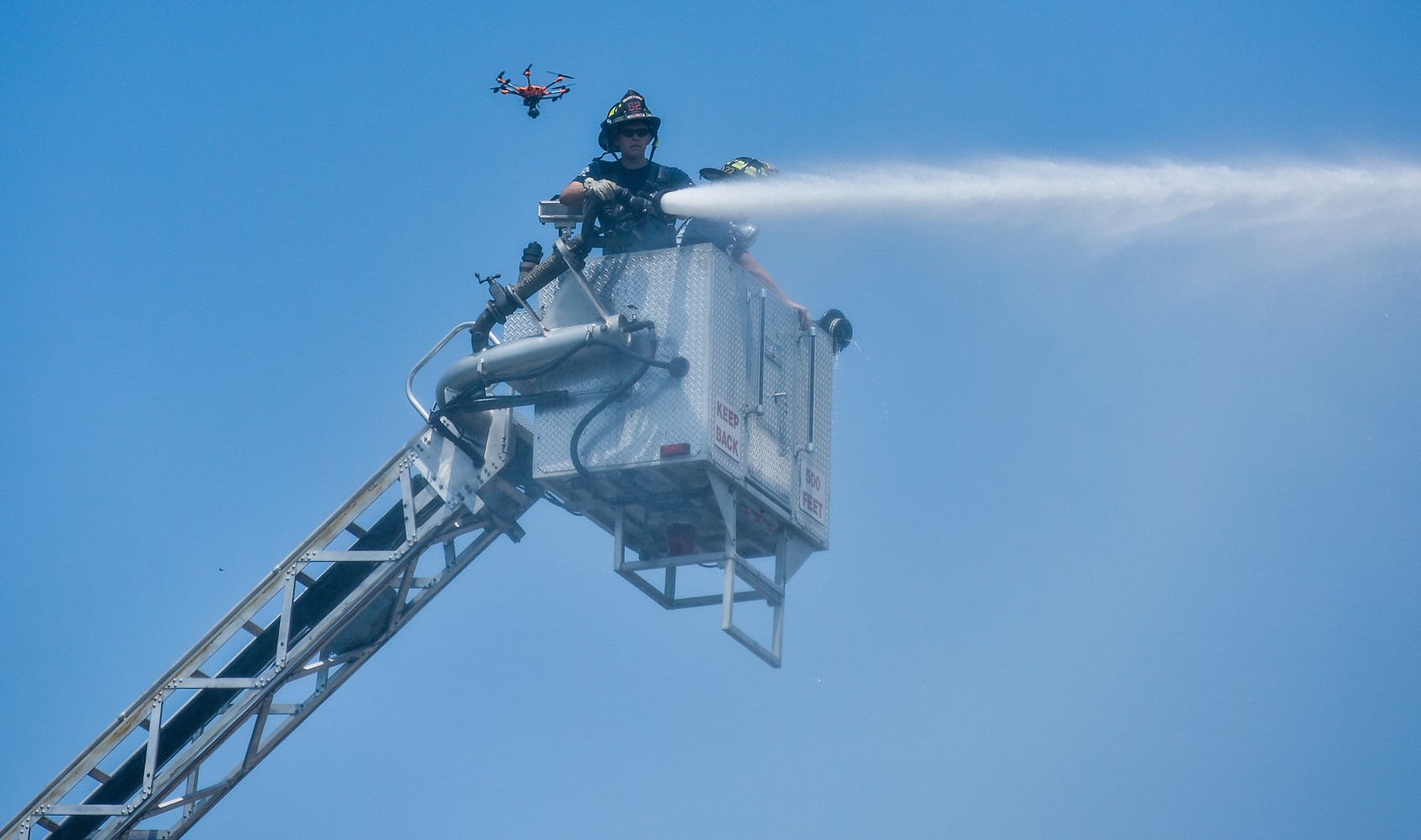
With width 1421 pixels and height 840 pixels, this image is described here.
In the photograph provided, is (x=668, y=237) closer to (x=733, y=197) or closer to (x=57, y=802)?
(x=733, y=197)

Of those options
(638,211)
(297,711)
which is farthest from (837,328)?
(297,711)

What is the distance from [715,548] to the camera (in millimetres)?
21000

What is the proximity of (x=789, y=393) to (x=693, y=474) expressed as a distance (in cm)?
171

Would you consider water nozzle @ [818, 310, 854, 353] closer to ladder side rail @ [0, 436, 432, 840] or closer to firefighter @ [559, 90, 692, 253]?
firefighter @ [559, 90, 692, 253]

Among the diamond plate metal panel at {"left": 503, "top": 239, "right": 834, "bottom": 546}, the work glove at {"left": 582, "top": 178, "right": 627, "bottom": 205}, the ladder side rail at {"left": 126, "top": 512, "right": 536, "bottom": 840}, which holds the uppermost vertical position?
the work glove at {"left": 582, "top": 178, "right": 627, "bottom": 205}

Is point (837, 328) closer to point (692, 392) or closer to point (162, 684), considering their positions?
point (692, 392)

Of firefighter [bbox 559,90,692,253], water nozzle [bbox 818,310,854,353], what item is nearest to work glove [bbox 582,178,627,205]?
firefighter [bbox 559,90,692,253]

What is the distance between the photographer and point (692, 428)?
1964cm

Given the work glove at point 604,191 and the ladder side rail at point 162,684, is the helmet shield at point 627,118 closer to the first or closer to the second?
the work glove at point 604,191

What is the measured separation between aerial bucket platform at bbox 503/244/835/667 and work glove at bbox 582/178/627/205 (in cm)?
60

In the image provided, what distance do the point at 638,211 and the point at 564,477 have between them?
282 centimetres

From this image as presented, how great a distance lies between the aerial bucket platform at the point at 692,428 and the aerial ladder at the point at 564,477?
0.02m

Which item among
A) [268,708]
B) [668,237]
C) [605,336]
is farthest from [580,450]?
[268,708]

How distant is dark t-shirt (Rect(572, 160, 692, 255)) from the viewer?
21.0 meters
